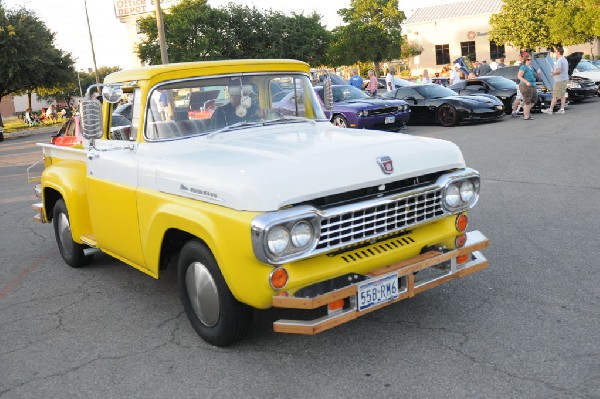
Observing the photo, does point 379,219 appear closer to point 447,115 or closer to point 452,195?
point 452,195

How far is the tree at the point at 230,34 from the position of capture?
44938mm

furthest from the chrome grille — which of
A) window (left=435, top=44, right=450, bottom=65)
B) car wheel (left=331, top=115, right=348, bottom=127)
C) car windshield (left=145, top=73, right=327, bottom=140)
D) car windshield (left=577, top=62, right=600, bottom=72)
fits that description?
window (left=435, top=44, right=450, bottom=65)

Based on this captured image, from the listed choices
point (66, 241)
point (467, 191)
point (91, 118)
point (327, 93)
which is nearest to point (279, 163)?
point (467, 191)

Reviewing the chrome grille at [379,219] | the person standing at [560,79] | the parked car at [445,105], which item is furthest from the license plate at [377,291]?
the person standing at [560,79]

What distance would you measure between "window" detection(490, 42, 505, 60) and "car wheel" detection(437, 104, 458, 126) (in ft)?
135

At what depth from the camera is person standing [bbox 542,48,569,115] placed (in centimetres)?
1714

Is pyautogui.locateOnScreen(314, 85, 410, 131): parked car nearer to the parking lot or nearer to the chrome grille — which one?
the parking lot

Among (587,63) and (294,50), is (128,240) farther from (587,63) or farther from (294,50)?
(294,50)

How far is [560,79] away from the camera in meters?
17.4

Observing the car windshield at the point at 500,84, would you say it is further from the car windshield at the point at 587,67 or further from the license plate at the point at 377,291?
the license plate at the point at 377,291

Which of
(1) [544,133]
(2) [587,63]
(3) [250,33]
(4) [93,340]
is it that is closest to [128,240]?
(4) [93,340]

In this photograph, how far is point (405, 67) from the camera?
63438mm

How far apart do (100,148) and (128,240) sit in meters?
0.93

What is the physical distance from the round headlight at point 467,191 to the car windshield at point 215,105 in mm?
1578
